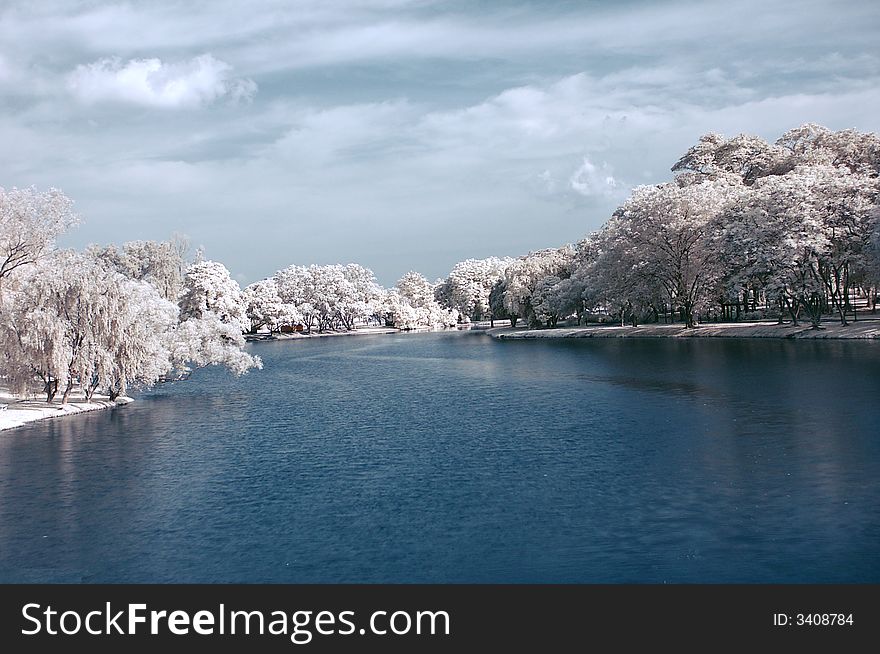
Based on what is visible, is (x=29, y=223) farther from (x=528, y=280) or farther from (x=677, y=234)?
(x=528, y=280)

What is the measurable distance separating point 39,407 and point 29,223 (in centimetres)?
1030

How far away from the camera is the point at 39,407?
39.5m

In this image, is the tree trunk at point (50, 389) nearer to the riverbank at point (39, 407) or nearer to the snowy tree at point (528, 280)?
the riverbank at point (39, 407)

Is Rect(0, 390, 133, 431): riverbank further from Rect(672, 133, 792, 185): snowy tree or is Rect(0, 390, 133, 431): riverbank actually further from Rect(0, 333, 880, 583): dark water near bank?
Rect(672, 133, 792, 185): snowy tree

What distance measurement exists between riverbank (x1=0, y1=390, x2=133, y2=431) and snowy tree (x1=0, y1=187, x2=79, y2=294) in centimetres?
685

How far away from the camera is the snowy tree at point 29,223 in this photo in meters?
39.0

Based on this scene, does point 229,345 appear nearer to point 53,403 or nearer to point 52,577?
point 53,403

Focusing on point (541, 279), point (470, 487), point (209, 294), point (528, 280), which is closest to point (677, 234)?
point (541, 279)

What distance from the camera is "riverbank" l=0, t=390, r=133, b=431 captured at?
3641cm

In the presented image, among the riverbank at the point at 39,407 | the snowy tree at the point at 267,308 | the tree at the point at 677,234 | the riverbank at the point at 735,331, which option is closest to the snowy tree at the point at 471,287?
the snowy tree at the point at 267,308

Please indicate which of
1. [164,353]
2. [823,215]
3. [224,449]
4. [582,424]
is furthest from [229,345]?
[823,215]

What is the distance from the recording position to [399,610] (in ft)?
43.4

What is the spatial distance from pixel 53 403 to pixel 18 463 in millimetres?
15182

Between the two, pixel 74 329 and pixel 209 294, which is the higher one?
pixel 209 294
